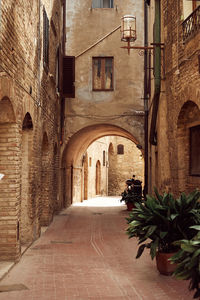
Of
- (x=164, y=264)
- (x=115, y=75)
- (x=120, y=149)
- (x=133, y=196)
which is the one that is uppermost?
(x=115, y=75)

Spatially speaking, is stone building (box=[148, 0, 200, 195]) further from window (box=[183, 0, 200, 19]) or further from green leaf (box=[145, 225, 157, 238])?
green leaf (box=[145, 225, 157, 238])

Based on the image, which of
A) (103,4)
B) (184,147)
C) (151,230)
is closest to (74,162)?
(103,4)

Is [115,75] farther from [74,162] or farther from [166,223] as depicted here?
[166,223]

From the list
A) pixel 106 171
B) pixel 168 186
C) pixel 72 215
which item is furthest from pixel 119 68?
pixel 106 171

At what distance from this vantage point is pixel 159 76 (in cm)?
1066

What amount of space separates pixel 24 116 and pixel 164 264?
372cm

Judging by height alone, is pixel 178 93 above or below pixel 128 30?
below

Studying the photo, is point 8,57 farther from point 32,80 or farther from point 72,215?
point 72,215

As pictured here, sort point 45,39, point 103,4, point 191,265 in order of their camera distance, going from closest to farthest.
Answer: point 191,265 → point 45,39 → point 103,4

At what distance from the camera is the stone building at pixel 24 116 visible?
670 cm

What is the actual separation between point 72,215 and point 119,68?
611 cm

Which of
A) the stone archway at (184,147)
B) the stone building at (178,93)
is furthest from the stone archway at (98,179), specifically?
the stone archway at (184,147)

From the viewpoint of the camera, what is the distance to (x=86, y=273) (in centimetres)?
645

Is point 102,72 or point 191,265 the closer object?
point 191,265
